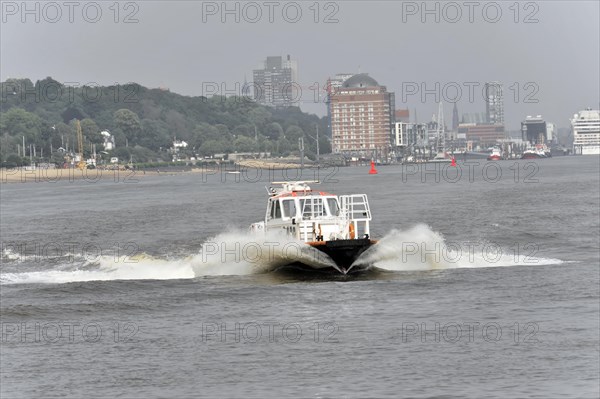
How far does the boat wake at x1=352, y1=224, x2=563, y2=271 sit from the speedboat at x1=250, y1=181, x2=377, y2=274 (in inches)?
32.9

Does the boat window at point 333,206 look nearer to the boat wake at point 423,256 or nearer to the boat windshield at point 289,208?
the boat windshield at point 289,208

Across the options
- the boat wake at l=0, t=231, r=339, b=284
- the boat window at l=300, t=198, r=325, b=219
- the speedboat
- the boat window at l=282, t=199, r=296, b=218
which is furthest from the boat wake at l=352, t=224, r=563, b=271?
the boat window at l=282, t=199, r=296, b=218

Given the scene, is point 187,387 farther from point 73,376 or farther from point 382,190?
point 382,190

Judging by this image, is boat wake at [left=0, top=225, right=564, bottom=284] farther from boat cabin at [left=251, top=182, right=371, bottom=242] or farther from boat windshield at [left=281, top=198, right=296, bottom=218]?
boat windshield at [left=281, top=198, right=296, bottom=218]

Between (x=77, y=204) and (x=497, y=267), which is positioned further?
(x=77, y=204)

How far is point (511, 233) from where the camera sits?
227 ft

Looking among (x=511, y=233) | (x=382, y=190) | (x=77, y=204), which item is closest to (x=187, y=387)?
(x=511, y=233)

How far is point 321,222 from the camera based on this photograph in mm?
47906

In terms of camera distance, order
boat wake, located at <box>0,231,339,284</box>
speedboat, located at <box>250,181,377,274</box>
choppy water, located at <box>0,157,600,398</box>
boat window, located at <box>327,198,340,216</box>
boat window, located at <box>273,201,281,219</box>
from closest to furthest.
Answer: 1. choppy water, located at <box>0,157,600,398</box>
2. speedboat, located at <box>250,181,377,274</box>
3. boat wake, located at <box>0,231,339,284</box>
4. boat window, located at <box>327,198,340,216</box>
5. boat window, located at <box>273,201,281,219</box>

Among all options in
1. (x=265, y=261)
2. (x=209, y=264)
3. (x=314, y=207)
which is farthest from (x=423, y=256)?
(x=209, y=264)

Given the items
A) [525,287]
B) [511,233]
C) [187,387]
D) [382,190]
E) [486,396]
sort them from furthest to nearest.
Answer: [382,190] < [511,233] < [525,287] < [187,387] < [486,396]

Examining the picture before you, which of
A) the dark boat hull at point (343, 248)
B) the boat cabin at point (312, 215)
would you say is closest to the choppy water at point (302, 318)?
the dark boat hull at point (343, 248)

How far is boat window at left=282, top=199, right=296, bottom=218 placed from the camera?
49.2m

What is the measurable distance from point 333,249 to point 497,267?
25.5ft
